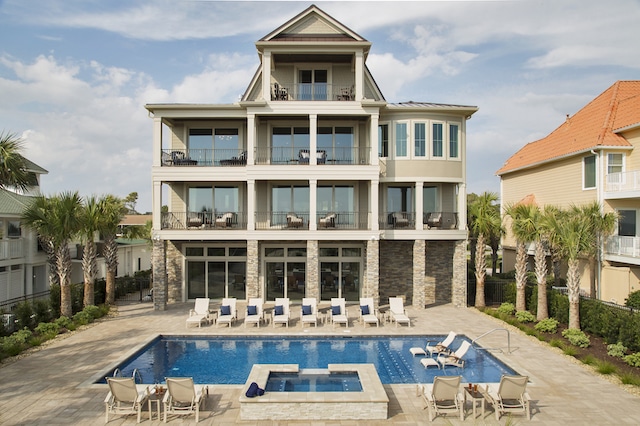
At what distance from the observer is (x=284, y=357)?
13625mm

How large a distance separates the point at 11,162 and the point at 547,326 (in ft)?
63.0

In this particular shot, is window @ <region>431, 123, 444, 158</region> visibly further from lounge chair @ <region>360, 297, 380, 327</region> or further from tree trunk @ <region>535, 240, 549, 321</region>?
lounge chair @ <region>360, 297, 380, 327</region>

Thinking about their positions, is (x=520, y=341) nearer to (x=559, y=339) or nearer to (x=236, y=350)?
(x=559, y=339)

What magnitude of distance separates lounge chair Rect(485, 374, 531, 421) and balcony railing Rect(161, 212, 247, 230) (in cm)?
1468

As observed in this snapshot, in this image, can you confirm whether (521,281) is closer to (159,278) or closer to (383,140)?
(383,140)

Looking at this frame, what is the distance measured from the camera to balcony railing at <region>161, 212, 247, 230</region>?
20578 millimetres

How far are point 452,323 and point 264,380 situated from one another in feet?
32.8

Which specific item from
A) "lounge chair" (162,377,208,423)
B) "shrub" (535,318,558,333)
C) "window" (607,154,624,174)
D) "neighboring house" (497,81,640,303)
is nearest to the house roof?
"neighboring house" (497,81,640,303)

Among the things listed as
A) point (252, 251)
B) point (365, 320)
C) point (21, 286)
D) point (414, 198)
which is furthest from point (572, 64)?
point (21, 286)

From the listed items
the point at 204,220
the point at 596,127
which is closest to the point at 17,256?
the point at 204,220

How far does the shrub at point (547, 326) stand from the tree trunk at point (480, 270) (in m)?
4.55

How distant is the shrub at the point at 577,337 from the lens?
13.6 meters

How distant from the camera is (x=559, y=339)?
47.6 ft

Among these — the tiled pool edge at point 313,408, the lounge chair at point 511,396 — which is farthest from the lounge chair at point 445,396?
the tiled pool edge at point 313,408
